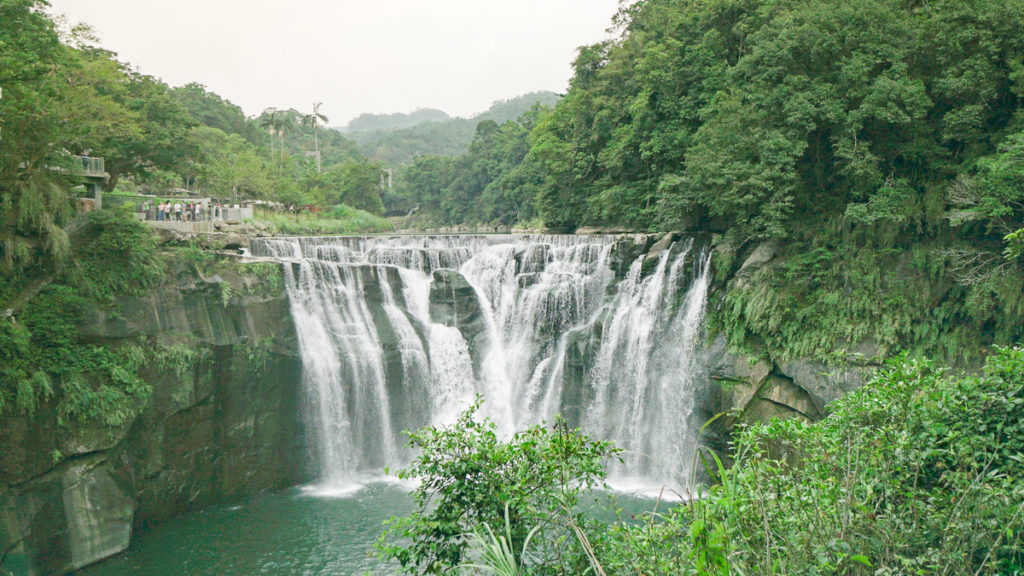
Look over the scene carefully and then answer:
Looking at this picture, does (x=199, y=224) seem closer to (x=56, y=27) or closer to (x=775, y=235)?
(x=56, y=27)

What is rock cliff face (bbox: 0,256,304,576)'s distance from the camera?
35.7 ft

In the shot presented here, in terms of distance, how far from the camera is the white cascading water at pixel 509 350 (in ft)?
51.0

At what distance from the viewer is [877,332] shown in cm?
1303

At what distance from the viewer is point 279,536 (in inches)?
490

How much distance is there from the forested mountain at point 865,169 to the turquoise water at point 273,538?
9829 mm

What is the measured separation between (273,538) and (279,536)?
0.42ft

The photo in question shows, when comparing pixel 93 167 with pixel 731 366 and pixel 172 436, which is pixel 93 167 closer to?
pixel 172 436

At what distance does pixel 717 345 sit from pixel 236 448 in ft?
40.4

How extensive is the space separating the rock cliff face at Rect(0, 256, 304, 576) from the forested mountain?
11855 mm

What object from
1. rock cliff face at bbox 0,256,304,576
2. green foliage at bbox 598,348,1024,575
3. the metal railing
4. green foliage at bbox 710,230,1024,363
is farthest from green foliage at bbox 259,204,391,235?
green foliage at bbox 598,348,1024,575

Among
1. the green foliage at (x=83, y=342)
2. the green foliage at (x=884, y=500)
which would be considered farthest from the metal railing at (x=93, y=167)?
the green foliage at (x=884, y=500)

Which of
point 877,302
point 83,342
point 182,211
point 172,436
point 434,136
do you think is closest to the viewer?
point 83,342

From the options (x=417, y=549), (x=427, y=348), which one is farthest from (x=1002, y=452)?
(x=427, y=348)

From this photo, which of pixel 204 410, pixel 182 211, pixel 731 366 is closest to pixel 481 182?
pixel 182 211
